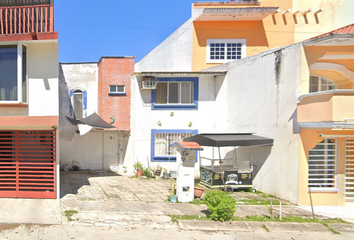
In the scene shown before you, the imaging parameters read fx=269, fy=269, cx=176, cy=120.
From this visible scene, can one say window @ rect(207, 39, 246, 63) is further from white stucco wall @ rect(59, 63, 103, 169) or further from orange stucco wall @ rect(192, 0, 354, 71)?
white stucco wall @ rect(59, 63, 103, 169)

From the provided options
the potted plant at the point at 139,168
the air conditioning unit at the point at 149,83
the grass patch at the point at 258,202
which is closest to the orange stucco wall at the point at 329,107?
the grass patch at the point at 258,202

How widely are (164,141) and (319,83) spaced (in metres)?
7.87

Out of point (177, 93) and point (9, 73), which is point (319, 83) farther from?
point (9, 73)

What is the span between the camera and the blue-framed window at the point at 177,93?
14.5 metres

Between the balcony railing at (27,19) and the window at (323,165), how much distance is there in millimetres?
10287

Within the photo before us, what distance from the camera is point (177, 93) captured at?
14625 millimetres

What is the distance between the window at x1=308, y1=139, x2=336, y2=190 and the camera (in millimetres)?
10070

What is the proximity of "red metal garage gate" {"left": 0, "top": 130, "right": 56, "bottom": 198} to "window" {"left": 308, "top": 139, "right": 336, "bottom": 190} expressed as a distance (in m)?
9.28

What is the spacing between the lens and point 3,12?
877 cm

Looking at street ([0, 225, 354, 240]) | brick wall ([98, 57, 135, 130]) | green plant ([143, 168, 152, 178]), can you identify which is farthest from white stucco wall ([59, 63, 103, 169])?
street ([0, 225, 354, 240])

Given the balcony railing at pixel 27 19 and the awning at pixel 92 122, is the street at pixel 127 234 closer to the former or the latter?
the balcony railing at pixel 27 19

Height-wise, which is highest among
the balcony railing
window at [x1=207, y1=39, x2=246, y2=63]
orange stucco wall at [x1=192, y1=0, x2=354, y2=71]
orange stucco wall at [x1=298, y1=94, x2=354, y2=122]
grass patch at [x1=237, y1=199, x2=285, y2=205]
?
orange stucco wall at [x1=192, y1=0, x2=354, y2=71]

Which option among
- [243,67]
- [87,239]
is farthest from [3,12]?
[243,67]

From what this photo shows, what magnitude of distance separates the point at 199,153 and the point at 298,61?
22.1 feet
